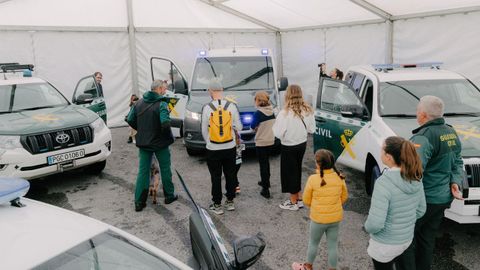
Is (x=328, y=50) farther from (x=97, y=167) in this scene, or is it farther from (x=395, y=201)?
(x=395, y=201)

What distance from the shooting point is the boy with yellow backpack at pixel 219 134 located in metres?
5.27

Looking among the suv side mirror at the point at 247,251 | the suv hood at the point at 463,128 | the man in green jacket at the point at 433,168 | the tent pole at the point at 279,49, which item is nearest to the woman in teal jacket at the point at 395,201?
the man in green jacket at the point at 433,168

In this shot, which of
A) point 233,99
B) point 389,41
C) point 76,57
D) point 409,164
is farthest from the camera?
point 76,57

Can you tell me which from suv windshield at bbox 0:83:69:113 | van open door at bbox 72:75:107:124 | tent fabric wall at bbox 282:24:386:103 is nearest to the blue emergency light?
suv windshield at bbox 0:83:69:113

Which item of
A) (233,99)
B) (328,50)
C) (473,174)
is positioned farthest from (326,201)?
(328,50)

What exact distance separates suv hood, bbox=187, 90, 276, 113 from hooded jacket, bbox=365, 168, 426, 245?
4.83m

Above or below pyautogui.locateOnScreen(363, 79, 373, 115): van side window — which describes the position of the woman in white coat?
below

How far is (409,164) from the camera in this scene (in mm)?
2832

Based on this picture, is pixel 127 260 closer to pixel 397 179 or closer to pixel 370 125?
pixel 397 179

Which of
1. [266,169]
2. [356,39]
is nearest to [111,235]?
[266,169]

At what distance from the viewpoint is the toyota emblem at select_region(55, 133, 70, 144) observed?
6.14 meters

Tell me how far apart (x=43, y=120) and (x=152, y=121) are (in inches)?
82.7

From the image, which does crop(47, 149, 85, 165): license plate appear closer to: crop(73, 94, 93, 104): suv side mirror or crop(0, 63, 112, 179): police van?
crop(0, 63, 112, 179): police van

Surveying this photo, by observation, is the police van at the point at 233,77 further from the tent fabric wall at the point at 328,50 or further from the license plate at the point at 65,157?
the license plate at the point at 65,157
